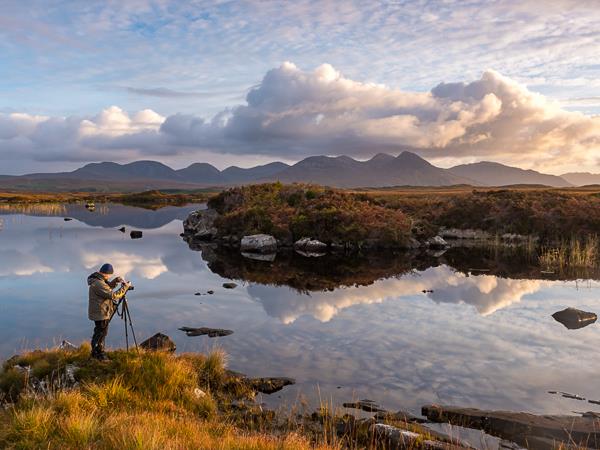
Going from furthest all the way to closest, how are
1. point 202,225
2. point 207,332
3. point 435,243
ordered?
point 202,225, point 435,243, point 207,332

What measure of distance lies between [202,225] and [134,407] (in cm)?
5391

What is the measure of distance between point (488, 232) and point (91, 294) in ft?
165

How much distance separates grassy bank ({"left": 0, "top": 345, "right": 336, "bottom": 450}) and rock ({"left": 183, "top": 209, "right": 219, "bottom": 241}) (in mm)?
45023

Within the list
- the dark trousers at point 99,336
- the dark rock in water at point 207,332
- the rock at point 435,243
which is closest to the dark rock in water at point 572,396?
the dark rock in water at point 207,332

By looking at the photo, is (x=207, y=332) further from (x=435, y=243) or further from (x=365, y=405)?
(x=435, y=243)

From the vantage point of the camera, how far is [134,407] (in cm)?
1166

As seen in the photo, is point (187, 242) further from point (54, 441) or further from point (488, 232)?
point (54, 441)

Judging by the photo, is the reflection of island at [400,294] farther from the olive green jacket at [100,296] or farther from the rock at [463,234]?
the rock at [463,234]

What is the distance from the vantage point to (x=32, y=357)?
1413cm

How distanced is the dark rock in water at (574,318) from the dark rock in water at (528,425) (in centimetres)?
1028

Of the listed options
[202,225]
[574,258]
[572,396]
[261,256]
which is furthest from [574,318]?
[202,225]

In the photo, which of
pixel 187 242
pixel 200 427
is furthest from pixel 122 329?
pixel 187 242

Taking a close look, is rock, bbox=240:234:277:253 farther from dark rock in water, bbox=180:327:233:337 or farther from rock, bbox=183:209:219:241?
dark rock in water, bbox=180:327:233:337

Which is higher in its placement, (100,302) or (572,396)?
(100,302)
